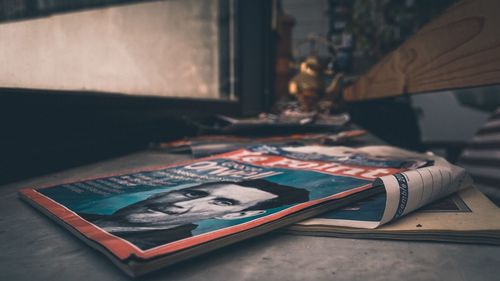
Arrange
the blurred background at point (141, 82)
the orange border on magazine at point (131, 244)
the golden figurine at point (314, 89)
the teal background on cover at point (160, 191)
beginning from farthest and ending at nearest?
the golden figurine at point (314, 89) < the blurred background at point (141, 82) < the teal background on cover at point (160, 191) < the orange border on magazine at point (131, 244)

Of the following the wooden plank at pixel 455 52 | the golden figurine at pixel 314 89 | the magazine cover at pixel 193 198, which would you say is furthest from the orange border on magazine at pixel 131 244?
the golden figurine at pixel 314 89

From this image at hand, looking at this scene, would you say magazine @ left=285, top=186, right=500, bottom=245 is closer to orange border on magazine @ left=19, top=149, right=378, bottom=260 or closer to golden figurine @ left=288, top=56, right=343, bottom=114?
orange border on magazine @ left=19, top=149, right=378, bottom=260

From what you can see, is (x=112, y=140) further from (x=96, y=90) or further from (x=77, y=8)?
(x=77, y=8)

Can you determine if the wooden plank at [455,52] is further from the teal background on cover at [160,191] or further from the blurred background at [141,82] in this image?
the teal background on cover at [160,191]

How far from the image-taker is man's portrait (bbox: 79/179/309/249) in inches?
13.6

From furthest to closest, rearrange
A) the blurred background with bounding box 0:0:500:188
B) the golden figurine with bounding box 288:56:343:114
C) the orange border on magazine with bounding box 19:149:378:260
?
the golden figurine with bounding box 288:56:343:114 < the blurred background with bounding box 0:0:500:188 < the orange border on magazine with bounding box 19:149:378:260

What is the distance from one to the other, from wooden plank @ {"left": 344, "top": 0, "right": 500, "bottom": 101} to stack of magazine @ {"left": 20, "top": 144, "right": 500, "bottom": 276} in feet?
0.52

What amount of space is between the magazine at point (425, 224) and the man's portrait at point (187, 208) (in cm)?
5

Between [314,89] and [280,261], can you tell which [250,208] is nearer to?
[280,261]

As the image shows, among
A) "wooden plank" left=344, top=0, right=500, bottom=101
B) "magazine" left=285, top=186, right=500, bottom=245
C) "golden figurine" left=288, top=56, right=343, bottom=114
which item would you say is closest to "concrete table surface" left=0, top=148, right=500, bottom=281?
"magazine" left=285, top=186, right=500, bottom=245

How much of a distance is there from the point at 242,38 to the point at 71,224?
192 cm

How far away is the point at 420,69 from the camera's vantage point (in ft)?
2.70

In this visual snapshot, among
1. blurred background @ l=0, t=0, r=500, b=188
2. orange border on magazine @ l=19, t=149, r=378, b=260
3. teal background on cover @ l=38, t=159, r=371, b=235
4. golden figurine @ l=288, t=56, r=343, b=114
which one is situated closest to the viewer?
orange border on magazine @ l=19, t=149, r=378, b=260

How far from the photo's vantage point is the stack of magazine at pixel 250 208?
0.33 m
